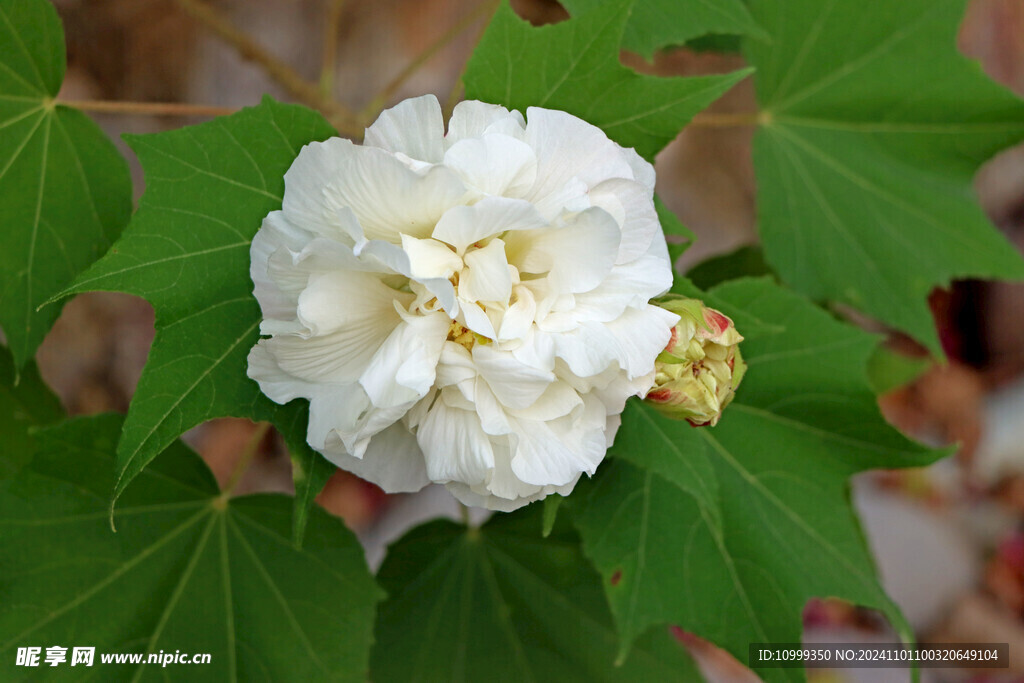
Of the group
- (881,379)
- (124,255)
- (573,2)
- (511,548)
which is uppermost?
(573,2)

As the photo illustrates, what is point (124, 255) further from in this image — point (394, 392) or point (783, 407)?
point (783, 407)

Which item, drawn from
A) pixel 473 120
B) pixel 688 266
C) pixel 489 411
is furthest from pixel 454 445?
pixel 688 266

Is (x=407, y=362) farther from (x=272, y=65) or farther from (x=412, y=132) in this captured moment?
(x=272, y=65)

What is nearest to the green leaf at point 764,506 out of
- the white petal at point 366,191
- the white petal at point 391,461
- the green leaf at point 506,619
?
the green leaf at point 506,619

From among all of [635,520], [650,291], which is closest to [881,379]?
[635,520]

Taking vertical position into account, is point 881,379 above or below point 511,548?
above

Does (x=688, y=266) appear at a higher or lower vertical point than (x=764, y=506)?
higher
